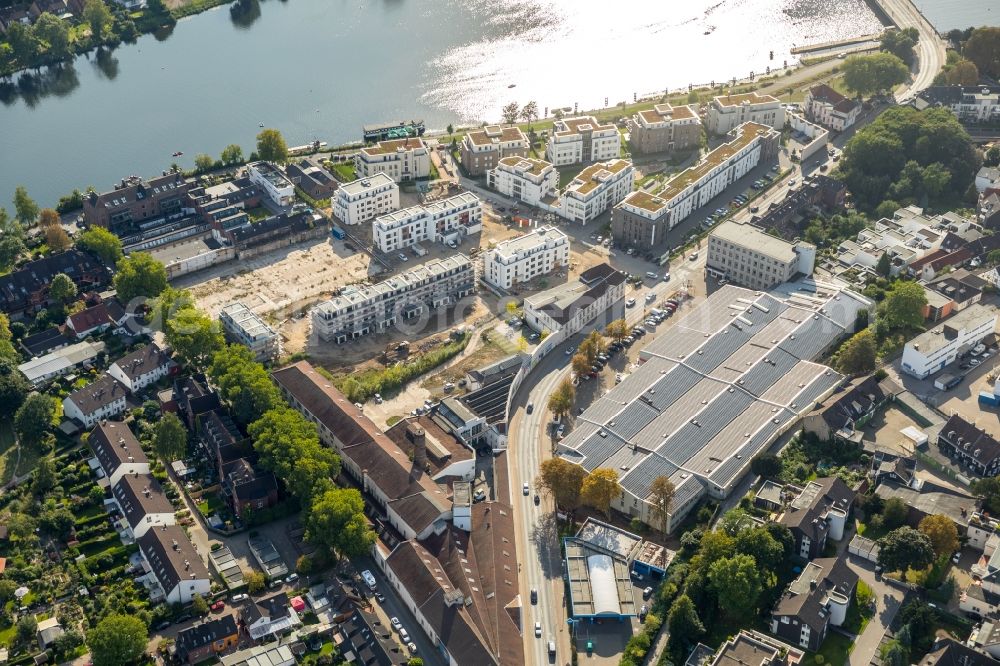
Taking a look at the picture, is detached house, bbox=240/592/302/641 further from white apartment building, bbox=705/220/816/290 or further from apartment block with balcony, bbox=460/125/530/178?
apartment block with balcony, bbox=460/125/530/178

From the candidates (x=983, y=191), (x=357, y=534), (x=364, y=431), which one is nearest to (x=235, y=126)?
(x=364, y=431)

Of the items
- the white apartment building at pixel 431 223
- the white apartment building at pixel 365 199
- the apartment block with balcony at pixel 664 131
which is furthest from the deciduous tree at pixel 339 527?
the apartment block with balcony at pixel 664 131

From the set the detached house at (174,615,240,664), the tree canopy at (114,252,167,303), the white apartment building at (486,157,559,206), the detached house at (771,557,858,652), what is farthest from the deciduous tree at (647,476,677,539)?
the tree canopy at (114,252,167,303)

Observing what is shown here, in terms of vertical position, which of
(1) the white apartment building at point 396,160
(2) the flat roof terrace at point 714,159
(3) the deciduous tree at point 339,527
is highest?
(1) the white apartment building at point 396,160

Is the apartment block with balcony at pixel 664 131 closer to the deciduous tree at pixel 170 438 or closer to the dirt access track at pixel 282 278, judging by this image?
the dirt access track at pixel 282 278

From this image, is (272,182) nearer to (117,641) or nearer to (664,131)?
(664,131)

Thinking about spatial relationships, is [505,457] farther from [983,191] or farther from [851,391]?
[983,191]
